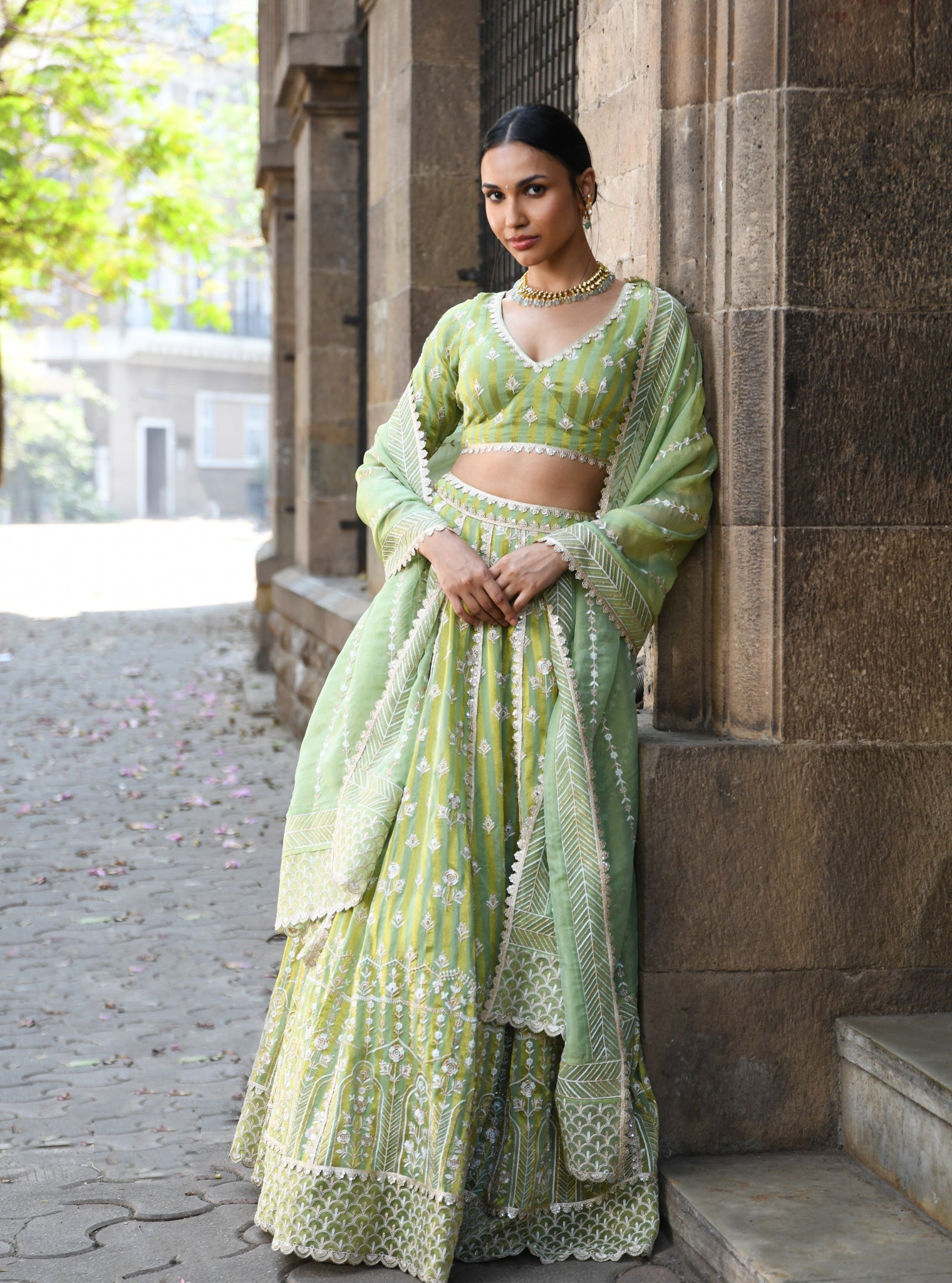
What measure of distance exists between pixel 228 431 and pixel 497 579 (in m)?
44.9

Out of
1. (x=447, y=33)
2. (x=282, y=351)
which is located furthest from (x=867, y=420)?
(x=282, y=351)

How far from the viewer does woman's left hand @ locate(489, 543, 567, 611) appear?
312 cm

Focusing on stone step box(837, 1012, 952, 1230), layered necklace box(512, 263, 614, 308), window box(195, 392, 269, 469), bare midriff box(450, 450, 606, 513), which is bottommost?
stone step box(837, 1012, 952, 1230)

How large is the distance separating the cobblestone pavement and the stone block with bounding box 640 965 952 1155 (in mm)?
312

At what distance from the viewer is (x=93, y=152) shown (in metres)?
16.1

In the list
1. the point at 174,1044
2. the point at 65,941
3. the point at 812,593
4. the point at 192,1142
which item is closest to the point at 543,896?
the point at 812,593

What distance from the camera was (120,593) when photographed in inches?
808

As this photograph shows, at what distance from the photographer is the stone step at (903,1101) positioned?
9.36 ft

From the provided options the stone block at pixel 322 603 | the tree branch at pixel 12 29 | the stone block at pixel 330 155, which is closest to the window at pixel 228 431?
the tree branch at pixel 12 29

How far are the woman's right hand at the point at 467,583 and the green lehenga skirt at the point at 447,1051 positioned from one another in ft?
0.14

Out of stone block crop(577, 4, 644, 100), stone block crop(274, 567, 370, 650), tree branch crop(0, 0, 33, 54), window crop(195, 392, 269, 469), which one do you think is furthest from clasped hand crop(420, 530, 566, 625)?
window crop(195, 392, 269, 469)

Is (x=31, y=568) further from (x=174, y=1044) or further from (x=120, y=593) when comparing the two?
(x=174, y=1044)

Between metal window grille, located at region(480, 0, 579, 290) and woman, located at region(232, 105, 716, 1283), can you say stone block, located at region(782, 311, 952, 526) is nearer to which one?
woman, located at region(232, 105, 716, 1283)

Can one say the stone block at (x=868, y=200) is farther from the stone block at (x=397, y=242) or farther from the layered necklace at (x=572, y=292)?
the stone block at (x=397, y=242)
